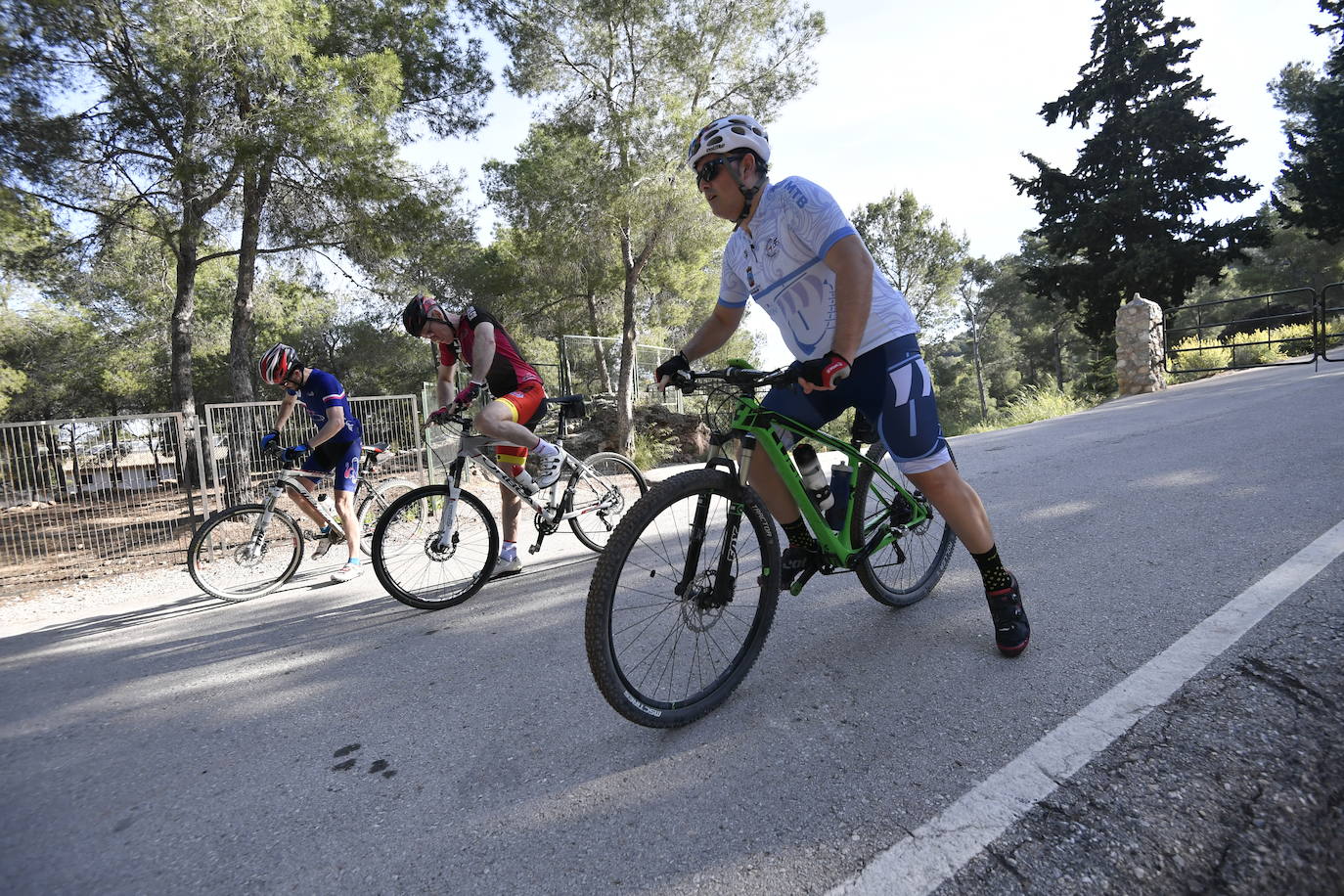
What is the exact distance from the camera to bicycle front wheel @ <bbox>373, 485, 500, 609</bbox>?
409cm

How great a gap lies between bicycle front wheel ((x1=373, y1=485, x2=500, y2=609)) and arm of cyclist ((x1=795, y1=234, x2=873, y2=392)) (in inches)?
109

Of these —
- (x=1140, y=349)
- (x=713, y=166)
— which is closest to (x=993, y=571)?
(x=713, y=166)

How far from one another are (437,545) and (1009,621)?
10.8ft

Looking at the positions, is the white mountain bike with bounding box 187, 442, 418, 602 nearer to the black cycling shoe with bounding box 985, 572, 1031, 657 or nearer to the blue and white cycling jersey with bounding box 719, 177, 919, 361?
the blue and white cycling jersey with bounding box 719, 177, 919, 361

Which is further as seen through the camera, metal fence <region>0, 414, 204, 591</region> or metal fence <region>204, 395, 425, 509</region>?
metal fence <region>204, 395, 425, 509</region>

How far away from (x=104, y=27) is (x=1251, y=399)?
15.9 metres

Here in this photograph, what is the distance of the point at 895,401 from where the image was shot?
252 centimetres

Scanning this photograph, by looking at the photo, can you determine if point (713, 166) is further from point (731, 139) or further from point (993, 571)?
point (993, 571)

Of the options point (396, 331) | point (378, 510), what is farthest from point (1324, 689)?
point (396, 331)

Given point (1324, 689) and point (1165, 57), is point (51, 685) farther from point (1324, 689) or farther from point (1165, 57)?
point (1165, 57)

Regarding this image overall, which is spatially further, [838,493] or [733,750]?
[838,493]

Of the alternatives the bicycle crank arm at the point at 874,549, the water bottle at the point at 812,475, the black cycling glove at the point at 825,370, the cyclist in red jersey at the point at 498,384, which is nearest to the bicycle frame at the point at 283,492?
the cyclist in red jersey at the point at 498,384

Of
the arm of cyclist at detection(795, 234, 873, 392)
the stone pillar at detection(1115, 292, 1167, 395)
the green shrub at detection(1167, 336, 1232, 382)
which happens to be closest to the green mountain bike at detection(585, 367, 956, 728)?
the arm of cyclist at detection(795, 234, 873, 392)

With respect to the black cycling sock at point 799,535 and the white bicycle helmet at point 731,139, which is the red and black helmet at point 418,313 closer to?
the white bicycle helmet at point 731,139
